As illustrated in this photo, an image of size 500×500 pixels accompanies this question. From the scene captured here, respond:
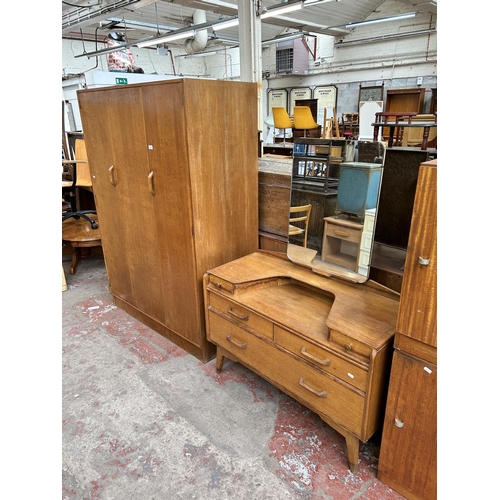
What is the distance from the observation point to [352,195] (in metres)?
1.80

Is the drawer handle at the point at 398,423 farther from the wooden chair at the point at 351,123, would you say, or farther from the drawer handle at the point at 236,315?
the wooden chair at the point at 351,123

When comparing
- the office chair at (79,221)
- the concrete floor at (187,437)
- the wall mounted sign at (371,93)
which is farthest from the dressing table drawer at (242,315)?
the wall mounted sign at (371,93)

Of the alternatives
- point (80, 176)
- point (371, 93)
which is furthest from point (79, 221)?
point (371, 93)

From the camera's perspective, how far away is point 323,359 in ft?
5.04

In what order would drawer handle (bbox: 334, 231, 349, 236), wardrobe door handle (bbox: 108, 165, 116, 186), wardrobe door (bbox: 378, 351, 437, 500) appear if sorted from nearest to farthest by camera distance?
wardrobe door (bbox: 378, 351, 437, 500), drawer handle (bbox: 334, 231, 349, 236), wardrobe door handle (bbox: 108, 165, 116, 186)

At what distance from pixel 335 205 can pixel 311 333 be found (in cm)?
70

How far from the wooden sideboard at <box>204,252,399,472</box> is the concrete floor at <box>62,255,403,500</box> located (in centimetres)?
16

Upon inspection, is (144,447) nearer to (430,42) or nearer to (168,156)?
(168,156)

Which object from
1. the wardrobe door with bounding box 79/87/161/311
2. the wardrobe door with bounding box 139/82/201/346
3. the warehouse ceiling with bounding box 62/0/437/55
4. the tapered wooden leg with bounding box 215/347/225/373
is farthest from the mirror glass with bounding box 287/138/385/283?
the warehouse ceiling with bounding box 62/0/437/55

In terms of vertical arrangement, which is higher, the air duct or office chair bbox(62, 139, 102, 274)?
the air duct

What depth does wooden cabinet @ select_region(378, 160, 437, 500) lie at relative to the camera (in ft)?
3.82

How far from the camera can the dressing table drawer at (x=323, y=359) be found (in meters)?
1.43

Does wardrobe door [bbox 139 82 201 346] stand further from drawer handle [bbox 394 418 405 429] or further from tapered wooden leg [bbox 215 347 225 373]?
drawer handle [bbox 394 418 405 429]

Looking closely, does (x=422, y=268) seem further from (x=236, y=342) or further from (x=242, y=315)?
(x=236, y=342)
